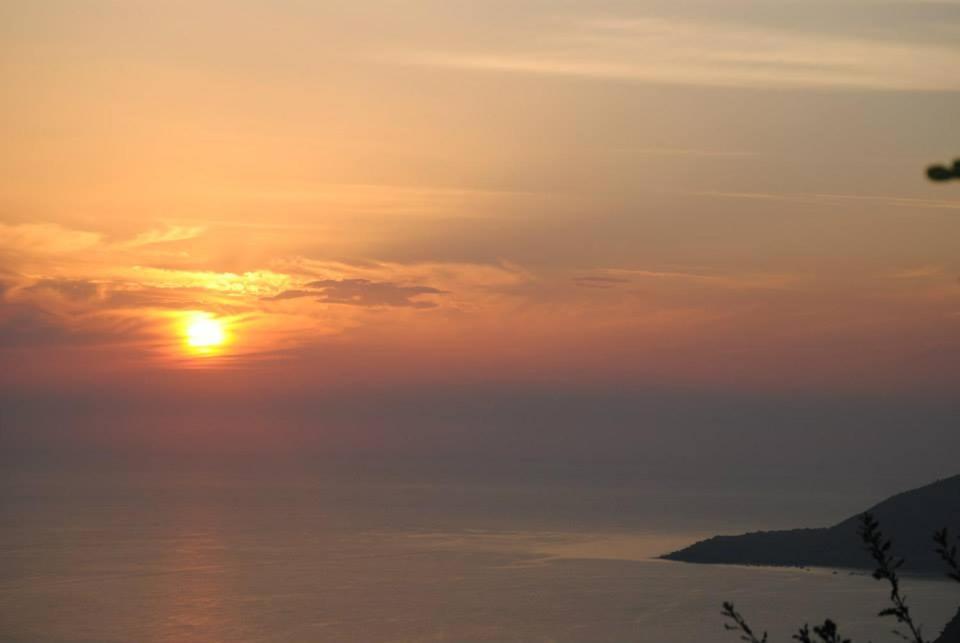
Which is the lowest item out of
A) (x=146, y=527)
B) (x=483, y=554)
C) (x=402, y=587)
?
(x=402, y=587)

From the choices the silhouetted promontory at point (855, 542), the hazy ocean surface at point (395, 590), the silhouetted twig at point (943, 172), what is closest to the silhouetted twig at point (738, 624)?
the silhouetted twig at point (943, 172)

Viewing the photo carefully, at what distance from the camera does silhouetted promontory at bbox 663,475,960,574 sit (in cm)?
11512

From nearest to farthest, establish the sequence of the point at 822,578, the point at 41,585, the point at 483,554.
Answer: the point at 41,585 → the point at 822,578 → the point at 483,554

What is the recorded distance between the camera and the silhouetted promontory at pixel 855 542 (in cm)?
11512

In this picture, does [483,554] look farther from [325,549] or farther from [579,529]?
[579,529]

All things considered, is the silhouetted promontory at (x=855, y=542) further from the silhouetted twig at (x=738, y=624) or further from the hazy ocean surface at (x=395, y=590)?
the silhouetted twig at (x=738, y=624)

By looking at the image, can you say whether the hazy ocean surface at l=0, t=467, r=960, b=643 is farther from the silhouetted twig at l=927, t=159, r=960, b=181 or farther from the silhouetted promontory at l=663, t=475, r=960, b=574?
the silhouetted twig at l=927, t=159, r=960, b=181

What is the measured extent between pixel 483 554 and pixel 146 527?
61984 mm

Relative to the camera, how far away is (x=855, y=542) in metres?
125

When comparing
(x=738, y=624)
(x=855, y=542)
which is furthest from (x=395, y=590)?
(x=738, y=624)

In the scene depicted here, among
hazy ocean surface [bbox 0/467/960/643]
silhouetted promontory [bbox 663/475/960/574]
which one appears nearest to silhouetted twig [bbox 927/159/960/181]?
hazy ocean surface [bbox 0/467/960/643]

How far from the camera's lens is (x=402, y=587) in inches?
4380

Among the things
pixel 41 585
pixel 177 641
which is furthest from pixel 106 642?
pixel 41 585

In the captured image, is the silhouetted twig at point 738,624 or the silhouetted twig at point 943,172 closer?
the silhouetted twig at point 943,172
